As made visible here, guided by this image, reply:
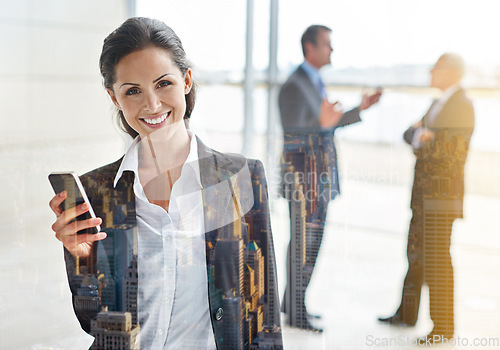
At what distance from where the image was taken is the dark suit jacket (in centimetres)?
154

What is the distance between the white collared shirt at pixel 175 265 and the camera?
4.86 feet

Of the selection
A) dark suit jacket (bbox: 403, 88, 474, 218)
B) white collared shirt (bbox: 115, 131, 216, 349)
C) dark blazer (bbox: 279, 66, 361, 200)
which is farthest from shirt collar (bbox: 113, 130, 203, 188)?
dark suit jacket (bbox: 403, 88, 474, 218)

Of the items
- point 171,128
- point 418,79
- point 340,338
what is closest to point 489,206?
point 418,79

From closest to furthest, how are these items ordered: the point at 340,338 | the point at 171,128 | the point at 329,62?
1. the point at 171,128
2. the point at 329,62
3. the point at 340,338

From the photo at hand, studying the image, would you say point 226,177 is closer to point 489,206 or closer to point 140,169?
point 140,169

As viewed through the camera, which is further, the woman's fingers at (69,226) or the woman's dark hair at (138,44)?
the woman's fingers at (69,226)

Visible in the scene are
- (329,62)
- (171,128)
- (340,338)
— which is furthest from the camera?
(340,338)

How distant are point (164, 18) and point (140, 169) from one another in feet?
1.43

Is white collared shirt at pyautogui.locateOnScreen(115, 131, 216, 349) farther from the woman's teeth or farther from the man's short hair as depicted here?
the man's short hair

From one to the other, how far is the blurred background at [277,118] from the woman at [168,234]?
0.27 feet

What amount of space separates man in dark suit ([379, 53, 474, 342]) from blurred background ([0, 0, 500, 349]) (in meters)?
0.03

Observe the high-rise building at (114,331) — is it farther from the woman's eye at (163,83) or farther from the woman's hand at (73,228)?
the woman's eye at (163,83)

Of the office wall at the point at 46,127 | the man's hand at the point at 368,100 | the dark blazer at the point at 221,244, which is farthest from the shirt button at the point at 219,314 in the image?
the man's hand at the point at 368,100

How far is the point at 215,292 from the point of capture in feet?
4.98
